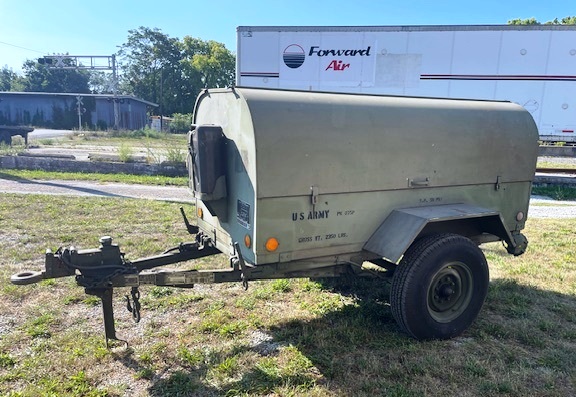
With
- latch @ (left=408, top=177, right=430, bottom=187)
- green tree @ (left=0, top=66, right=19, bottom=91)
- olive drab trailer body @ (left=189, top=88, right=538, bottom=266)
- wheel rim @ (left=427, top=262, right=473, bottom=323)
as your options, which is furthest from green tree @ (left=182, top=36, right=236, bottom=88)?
wheel rim @ (left=427, top=262, right=473, bottom=323)

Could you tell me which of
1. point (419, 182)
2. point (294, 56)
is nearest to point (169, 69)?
point (294, 56)

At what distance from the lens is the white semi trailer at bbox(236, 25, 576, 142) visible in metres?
15.1

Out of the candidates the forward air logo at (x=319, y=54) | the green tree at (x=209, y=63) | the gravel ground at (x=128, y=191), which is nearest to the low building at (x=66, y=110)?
the green tree at (x=209, y=63)

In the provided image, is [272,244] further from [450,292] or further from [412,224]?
[450,292]

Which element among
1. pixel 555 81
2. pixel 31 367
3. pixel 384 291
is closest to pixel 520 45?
pixel 555 81

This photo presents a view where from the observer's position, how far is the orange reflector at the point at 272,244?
335cm

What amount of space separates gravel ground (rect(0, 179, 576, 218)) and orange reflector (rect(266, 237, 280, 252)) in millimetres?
6305

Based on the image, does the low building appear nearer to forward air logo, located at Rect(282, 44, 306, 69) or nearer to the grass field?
forward air logo, located at Rect(282, 44, 306, 69)

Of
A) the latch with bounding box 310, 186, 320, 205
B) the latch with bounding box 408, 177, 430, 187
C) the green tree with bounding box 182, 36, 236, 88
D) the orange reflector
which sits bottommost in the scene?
the orange reflector

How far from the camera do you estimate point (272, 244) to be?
11.0 ft

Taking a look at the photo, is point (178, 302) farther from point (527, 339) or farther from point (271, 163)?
point (527, 339)

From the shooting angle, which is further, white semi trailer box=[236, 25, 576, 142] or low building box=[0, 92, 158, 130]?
low building box=[0, 92, 158, 130]

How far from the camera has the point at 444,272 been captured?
3.89 m

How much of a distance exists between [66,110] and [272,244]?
1746 inches
